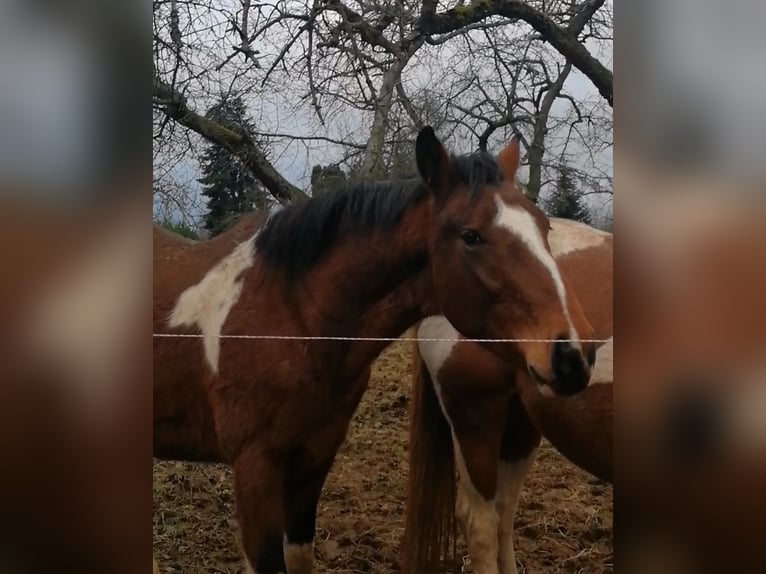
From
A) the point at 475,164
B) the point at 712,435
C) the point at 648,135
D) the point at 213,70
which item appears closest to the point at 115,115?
the point at 213,70

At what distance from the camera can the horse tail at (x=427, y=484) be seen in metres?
2.51

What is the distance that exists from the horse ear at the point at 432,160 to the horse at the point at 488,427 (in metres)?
0.40

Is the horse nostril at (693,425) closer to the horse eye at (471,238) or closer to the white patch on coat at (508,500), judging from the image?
the white patch on coat at (508,500)

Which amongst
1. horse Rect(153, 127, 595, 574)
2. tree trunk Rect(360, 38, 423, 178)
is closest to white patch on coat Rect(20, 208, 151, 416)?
horse Rect(153, 127, 595, 574)

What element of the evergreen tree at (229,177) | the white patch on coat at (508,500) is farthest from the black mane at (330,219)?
the white patch on coat at (508,500)

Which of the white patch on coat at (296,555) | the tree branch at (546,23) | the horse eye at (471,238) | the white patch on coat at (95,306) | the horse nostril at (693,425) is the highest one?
the tree branch at (546,23)

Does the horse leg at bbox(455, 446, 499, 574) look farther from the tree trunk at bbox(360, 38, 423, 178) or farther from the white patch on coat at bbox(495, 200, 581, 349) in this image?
the tree trunk at bbox(360, 38, 423, 178)

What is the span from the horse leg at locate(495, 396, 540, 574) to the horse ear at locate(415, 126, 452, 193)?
781mm

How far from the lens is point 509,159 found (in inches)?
94.5

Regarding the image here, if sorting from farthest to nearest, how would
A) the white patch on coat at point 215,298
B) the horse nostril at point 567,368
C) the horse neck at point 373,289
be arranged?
the white patch on coat at point 215,298 → the horse neck at point 373,289 → the horse nostril at point 567,368

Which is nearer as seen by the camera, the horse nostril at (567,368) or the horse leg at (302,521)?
the horse nostril at (567,368)

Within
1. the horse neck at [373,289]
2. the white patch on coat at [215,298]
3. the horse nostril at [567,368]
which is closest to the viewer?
the horse nostril at [567,368]

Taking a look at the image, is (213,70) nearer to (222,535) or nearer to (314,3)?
(314,3)

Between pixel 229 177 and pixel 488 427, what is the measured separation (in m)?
1.27
